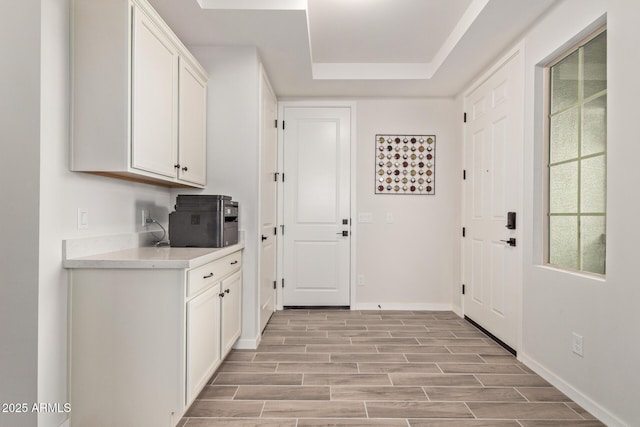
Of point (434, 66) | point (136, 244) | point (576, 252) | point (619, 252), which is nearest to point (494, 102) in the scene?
point (434, 66)

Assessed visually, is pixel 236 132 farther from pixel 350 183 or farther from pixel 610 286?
pixel 610 286

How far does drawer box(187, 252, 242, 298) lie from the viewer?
1.97 meters

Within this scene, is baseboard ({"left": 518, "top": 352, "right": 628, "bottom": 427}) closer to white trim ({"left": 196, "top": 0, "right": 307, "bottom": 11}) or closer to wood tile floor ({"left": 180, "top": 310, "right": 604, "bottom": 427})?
wood tile floor ({"left": 180, "top": 310, "right": 604, "bottom": 427})

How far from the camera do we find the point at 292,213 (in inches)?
172

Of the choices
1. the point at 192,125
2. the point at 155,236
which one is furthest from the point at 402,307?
the point at 192,125

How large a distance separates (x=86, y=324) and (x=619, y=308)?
2.60 m

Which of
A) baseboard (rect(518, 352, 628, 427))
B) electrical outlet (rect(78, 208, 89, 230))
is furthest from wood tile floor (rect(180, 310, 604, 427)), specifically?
electrical outlet (rect(78, 208, 89, 230))

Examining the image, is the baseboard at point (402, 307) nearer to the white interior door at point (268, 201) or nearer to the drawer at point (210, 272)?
the white interior door at point (268, 201)

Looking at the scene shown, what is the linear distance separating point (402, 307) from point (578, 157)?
2522 mm

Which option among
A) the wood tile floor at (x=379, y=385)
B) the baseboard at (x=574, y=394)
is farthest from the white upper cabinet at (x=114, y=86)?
the baseboard at (x=574, y=394)

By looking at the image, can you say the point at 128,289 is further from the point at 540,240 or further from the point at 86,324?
the point at 540,240

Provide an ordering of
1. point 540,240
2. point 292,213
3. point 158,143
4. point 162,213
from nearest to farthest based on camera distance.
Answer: point 158,143
point 540,240
point 162,213
point 292,213

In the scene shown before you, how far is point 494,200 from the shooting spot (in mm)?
3359

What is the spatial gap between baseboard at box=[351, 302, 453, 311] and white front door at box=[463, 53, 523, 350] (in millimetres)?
372
